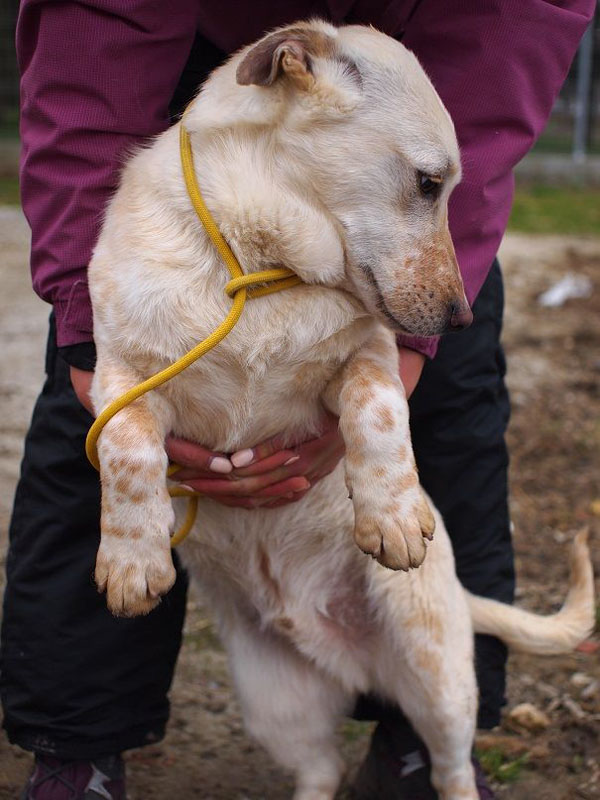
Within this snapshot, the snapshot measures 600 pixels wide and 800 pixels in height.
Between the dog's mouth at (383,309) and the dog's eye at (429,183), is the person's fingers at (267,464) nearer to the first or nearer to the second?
the dog's mouth at (383,309)

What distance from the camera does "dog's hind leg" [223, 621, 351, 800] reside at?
8.78ft

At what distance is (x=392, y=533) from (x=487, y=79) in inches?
39.4

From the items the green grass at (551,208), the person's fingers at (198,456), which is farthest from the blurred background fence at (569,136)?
the person's fingers at (198,456)

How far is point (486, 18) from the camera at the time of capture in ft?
7.68

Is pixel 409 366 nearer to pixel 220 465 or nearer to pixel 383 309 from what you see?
pixel 383 309

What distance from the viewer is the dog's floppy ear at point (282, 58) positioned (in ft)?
6.81

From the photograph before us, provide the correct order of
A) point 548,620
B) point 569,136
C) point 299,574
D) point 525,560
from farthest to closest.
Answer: point 569,136
point 525,560
point 548,620
point 299,574

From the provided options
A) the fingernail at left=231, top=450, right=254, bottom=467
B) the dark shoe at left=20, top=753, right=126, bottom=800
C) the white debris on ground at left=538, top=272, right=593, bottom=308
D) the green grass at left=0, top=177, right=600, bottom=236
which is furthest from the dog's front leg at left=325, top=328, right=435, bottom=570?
the green grass at left=0, top=177, right=600, bottom=236

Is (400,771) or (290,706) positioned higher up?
(290,706)

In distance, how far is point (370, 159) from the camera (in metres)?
2.16

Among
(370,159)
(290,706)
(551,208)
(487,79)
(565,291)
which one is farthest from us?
(551,208)

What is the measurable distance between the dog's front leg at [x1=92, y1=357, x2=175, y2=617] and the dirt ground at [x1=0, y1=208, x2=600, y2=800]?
960 millimetres

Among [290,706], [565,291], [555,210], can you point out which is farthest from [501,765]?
[555,210]

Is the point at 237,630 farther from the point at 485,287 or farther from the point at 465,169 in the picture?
the point at 465,169
